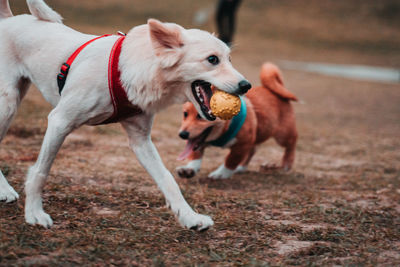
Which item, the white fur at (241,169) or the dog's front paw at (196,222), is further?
the white fur at (241,169)

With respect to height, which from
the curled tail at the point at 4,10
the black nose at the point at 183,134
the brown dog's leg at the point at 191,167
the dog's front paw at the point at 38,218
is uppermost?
the curled tail at the point at 4,10

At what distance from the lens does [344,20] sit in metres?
30.0

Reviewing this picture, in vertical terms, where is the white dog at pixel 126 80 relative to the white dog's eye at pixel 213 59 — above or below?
below

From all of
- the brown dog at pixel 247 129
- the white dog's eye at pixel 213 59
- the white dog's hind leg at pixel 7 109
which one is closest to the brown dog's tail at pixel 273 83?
the brown dog at pixel 247 129

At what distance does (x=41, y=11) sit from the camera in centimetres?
320

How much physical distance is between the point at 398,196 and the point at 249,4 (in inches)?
1118

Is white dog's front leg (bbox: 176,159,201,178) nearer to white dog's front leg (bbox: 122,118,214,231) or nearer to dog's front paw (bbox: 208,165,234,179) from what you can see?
dog's front paw (bbox: 208,165,234,179)

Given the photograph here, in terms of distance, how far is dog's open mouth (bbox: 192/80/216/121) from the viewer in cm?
284

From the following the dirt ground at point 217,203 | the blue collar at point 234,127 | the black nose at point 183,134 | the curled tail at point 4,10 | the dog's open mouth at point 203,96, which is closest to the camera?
the dirt ground at point 217,203

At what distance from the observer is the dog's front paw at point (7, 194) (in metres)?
3.06

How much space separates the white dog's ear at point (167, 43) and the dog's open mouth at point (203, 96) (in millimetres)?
213

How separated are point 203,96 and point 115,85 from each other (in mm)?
544

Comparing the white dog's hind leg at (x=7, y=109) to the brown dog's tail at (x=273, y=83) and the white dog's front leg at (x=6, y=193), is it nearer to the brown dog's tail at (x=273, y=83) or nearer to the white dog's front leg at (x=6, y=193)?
the white dog's front leg at (x=6, y=193)

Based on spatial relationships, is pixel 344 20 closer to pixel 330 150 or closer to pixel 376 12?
pixel 376 12
